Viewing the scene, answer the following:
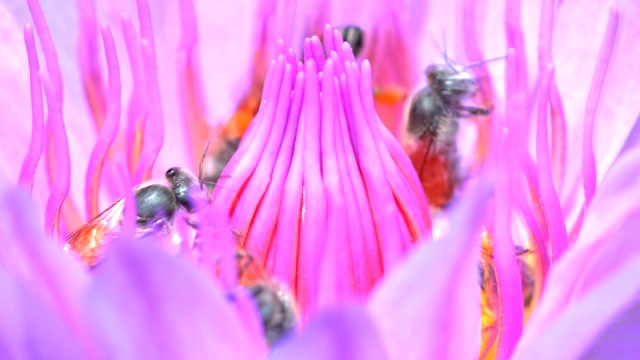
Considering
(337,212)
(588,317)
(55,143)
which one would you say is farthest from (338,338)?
(55,143)

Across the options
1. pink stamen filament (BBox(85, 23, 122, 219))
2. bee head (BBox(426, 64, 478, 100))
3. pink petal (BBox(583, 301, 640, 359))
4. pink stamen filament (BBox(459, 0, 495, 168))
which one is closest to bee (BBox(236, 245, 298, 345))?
pink petal (BBox(583, 301, 640, 359))

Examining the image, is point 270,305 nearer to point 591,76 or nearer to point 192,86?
point 192,86

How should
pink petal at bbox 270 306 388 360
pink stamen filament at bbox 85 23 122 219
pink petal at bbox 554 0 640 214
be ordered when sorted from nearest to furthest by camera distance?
pink petal at bbox 270 306 388 360 < pink stamen filament at bbox 85 23 122 219 < pink petal at bbox 554 0 640 214

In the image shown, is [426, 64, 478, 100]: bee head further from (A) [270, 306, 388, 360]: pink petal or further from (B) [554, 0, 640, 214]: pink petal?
(A) [270, 306, 388, 360]: pink petal

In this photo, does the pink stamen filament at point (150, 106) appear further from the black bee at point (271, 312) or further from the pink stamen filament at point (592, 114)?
the pink stamen filament at point (592, 114)

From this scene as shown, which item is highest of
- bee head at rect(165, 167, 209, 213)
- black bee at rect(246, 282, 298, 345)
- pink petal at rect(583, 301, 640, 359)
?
bee head at rect(165, 167, 209, 213)

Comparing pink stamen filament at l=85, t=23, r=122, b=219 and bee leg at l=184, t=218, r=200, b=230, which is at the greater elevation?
pink stamen filament at l=85, t=23, r=122, b=219

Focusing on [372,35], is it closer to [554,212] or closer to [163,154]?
[163,154]

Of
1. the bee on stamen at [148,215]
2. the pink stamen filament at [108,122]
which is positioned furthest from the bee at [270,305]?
the pink stamen filament at [108,122]
